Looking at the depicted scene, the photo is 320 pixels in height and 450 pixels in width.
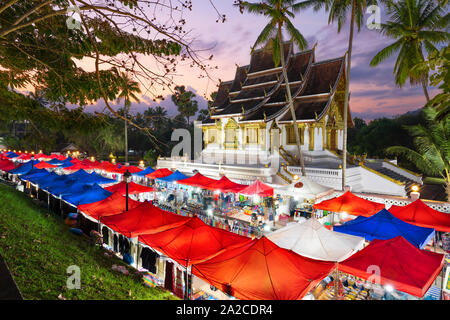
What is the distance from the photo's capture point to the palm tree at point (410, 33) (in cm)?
1770

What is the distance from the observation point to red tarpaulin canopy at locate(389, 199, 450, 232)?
31.8 ft

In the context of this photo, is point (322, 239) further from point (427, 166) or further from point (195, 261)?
point (427, 166)

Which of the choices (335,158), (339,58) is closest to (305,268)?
(335,158)

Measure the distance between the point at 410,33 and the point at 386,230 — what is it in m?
16.5

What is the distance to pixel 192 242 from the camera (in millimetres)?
7555

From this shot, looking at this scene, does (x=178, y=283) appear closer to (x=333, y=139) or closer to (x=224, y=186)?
(x=224, y=186)

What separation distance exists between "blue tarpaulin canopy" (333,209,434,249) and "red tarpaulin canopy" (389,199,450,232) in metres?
0.94

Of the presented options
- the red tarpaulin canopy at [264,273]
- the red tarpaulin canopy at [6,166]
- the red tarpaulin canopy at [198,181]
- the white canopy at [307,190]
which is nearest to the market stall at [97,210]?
the red tarpaulin canopy at [198,181]

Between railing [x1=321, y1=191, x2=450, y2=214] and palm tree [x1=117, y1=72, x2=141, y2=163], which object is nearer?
palm tree [x1=117, y1=72, x2=141, y2=163]

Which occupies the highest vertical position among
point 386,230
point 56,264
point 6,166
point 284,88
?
point 284,88

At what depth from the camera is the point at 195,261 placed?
687 cm

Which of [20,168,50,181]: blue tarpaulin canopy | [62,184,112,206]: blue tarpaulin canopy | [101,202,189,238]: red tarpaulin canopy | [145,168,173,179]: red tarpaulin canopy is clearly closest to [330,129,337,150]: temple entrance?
[145,168,173,179]: red tarpaulin canopy

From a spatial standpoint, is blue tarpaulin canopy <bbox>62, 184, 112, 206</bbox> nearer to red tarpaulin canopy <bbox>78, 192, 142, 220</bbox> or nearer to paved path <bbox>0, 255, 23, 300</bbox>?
red tarpaulin canopy <bbox>78, 192, 142, 220</bbox>

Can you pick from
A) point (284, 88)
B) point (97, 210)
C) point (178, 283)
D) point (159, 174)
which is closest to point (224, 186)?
point (159, 174)
